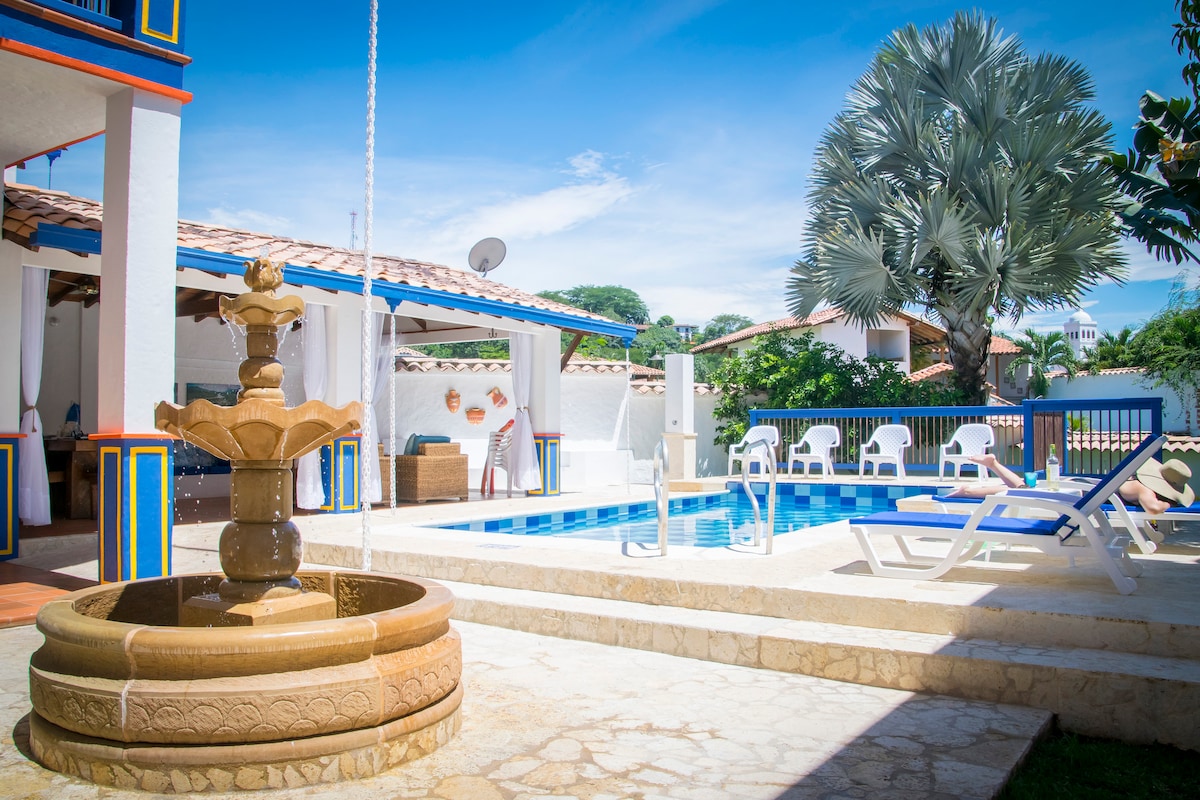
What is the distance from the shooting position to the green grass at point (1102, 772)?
268 cm

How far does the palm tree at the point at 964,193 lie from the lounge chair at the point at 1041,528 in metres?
10.00

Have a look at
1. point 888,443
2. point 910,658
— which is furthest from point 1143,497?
point 888,443

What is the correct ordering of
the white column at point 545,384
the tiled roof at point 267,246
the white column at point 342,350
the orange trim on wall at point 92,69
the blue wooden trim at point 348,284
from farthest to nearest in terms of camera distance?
1. the white column at point 545,384
2. the white column at point 342,350
3. the tiled roof at point 267,246
4. the blue wooden trim at point 348,284
5. the orange trim on wall at point 92,69

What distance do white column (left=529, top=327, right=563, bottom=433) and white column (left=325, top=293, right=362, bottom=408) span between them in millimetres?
3147

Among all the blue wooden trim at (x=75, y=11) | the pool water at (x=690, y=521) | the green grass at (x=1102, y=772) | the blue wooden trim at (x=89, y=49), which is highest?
the blue wooden trim at (x=75, y=11)

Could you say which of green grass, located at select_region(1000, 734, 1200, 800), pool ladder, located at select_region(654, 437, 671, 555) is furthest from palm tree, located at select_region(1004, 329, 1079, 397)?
green grass, located at select_region(1000, 734, 1200, 800)

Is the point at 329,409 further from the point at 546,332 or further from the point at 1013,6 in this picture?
the point at 1013,6

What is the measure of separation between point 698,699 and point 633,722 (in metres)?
0.46

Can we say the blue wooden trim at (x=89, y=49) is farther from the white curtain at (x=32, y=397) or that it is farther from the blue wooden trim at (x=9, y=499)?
the blue wooden trim at (x=9, y=499)

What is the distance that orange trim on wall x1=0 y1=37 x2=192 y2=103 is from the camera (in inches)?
201

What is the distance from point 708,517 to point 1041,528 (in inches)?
263

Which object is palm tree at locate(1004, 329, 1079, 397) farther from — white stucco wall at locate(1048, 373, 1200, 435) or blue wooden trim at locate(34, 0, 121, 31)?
blue wooden trim at locate(34, 0, 121, 31)

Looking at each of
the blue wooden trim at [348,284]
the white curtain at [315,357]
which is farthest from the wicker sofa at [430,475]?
the blue wooden trim at [348,284]

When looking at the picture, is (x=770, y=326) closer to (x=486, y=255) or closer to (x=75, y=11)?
(x=486, y=255)
